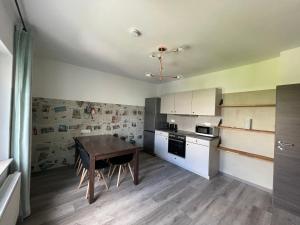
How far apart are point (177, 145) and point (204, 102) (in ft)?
4.37

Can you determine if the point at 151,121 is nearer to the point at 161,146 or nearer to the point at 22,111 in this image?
the point at 161,146

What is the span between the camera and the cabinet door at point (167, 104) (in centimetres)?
431

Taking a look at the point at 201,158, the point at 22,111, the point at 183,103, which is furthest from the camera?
the point at 183,103

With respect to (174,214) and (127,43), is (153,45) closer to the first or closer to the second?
(127,43)

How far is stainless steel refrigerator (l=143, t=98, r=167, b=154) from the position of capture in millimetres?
4598

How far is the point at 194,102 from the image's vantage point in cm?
368

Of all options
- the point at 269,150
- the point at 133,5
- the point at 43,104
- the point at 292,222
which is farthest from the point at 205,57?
the point at 43,104

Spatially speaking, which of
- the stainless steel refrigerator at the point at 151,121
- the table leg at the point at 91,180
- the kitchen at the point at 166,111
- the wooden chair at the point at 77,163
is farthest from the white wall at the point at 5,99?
the stainless steel refrigerator at the point at 151,121

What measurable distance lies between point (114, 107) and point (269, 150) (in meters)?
3.81

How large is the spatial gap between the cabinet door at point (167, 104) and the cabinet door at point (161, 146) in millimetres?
821

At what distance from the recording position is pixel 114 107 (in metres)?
4.21

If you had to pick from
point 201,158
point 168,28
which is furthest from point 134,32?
point 201,158

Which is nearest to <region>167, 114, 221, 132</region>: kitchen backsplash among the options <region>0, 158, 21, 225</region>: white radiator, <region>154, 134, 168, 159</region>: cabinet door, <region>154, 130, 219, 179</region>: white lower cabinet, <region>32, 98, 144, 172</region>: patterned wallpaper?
<region>154, 130, 219, 179</region>: white lower cabinet

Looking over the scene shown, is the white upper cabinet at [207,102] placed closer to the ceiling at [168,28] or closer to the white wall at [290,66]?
the ceiling at [168,28]
